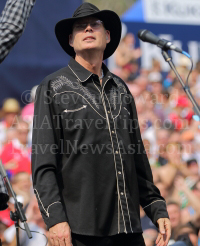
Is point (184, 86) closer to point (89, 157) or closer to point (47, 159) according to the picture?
point (89, 157)

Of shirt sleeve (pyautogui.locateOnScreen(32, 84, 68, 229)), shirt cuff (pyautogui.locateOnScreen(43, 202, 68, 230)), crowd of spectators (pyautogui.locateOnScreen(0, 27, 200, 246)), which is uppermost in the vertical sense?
shirt sleeve (pyautogui.locateOnScreen(32, 84, 68, 229))

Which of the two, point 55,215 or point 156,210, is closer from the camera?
point 55,215

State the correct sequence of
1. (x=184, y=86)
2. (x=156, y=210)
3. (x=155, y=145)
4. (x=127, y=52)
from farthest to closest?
(x=127, y=52)
(x=155, y=145)
(x=184, y=86)
(x=156, y=210)

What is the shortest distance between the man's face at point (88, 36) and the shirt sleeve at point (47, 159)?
15.1 inches

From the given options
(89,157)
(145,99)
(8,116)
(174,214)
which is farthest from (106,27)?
(145,99)

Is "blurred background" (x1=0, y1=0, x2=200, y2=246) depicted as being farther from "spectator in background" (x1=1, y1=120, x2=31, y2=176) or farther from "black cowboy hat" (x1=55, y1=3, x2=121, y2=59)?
"black cowboy hat" (x1=55, y1=3, x2=121, y2=59)

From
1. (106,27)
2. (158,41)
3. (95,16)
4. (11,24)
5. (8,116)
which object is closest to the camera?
(11,24)

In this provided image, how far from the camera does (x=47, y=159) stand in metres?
2.50

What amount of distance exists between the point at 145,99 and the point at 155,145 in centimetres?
75

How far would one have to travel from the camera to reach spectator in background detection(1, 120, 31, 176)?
5469mm

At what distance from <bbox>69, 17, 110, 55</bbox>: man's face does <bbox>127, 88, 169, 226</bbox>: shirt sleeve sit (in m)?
0.56

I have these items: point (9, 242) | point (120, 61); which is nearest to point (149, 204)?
point (9, 242)

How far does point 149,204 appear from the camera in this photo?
284cm

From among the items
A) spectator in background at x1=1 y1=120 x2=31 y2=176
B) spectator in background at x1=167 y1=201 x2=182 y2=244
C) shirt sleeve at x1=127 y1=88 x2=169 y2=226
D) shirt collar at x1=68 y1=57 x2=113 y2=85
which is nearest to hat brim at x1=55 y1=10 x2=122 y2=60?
shirt collar at x1=68 y1=57 x2=113 y2=85
